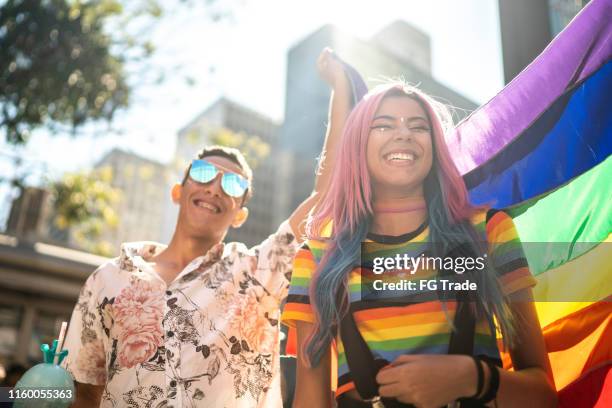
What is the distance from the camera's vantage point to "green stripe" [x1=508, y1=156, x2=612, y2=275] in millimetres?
1851

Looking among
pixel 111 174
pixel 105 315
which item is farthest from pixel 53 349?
pixel 111 174

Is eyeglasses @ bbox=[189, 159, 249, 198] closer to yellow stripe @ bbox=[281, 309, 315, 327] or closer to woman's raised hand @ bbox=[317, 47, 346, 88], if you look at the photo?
woman's raised hand @ bbox=[317, 47, 346, 88]

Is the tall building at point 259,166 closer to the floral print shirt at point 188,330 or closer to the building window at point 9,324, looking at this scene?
the building window at point 9,324

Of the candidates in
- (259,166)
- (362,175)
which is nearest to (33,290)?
(362,175)

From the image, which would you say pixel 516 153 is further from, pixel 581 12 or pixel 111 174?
pixel 111 174

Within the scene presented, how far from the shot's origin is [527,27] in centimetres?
247

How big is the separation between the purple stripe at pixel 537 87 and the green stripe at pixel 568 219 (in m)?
0.28

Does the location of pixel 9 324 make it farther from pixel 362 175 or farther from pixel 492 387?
pixel 492 387

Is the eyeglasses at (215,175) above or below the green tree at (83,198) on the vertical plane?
below

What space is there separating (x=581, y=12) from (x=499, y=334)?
1248 millimetres

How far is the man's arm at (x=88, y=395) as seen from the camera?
2.49 metres

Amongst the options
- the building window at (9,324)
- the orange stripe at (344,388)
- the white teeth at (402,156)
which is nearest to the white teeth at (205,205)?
the white teeth at (402,156)

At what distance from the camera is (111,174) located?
9516 mm

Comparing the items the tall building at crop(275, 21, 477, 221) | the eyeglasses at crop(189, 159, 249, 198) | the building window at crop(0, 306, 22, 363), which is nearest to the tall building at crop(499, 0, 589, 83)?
the eyeglasses at crop(189, 159, 249, 198)
